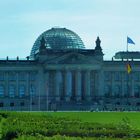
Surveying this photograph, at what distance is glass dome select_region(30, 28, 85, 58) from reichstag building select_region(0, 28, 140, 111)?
7.69 m

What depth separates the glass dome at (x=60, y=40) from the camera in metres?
160

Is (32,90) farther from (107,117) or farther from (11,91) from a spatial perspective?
(107,117)

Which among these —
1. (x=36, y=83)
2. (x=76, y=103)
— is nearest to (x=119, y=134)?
(x=76, y=103)

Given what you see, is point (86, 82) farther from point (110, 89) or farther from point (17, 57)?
point (17, 57)

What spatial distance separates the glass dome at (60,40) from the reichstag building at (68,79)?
7.69 m

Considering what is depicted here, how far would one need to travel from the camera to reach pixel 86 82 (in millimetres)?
147750

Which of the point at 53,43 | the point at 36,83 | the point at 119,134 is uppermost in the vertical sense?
the point at 53,43

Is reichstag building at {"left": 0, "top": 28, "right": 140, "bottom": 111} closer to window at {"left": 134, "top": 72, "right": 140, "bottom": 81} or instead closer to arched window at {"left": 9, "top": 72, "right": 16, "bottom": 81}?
arched window at {"left": 9, "top": 72, "right": 16, "bottom": 81}

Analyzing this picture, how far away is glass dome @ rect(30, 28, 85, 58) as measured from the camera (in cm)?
16050

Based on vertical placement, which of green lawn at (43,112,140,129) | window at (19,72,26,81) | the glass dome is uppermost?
the glass dome

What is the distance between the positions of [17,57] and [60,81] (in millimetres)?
12864

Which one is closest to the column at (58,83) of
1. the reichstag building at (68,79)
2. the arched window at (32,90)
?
the reichstag building at (68,79)

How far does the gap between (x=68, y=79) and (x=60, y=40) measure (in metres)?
17.5

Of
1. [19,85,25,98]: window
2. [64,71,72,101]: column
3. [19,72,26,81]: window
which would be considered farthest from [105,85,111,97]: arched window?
[19,72,26,81]: window
